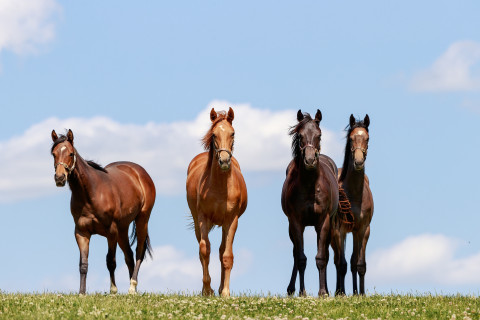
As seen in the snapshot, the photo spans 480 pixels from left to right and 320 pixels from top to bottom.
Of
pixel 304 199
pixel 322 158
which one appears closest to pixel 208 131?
pixel 304 199

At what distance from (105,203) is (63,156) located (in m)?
1.56

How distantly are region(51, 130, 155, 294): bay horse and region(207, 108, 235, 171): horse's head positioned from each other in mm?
3367

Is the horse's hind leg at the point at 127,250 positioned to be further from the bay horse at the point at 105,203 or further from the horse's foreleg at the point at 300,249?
the horse's foreleg at the point at 300,249

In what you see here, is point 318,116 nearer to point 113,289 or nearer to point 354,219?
point 354,219

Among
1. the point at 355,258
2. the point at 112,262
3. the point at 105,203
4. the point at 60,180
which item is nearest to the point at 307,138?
the point at 355,258

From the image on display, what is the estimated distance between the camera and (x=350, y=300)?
15.0 metres

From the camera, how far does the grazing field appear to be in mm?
12617

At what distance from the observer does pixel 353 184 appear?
727 inches

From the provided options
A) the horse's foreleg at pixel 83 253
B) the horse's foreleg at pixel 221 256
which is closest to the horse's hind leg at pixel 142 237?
the horse's foreleg at pixel 83 253

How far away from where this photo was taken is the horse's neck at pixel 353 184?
18.4m

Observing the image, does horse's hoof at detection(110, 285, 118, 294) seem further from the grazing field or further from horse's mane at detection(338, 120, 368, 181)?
horse's mane at detection(338, 120, 368, 181)

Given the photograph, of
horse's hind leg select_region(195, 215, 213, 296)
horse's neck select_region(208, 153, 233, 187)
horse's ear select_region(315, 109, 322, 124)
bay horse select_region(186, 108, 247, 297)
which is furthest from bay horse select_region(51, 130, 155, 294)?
horse's ear select_region(315, 109, 322, 124)

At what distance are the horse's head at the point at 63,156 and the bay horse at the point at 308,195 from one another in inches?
187

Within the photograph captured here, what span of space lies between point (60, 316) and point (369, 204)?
8811 mm
